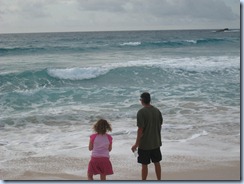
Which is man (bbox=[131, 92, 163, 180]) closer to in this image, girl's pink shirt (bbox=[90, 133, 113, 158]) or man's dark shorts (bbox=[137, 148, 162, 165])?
man's dark shorts (bbox=[137, 148, 162, 165])

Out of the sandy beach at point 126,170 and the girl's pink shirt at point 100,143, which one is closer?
the girl's pink shirt at point 100,143

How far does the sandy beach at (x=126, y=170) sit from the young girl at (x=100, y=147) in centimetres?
53

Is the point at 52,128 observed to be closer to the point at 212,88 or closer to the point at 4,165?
the point at 4,165

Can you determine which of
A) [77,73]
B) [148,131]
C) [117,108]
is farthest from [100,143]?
[77,73]

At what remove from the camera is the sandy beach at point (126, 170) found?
4402 millimetres

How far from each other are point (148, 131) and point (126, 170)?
1.05 m

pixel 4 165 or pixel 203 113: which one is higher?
pixel 203 113

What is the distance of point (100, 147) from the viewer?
3.76 meters

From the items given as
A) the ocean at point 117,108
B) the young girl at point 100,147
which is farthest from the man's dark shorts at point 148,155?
the ocean at point 117,108

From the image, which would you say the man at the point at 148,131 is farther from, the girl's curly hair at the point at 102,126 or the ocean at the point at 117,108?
the ocean at the point at 117,108

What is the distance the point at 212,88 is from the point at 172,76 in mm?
3242

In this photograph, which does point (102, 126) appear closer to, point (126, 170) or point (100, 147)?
point (100, 147)

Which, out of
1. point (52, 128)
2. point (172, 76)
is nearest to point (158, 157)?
point (52, 128)

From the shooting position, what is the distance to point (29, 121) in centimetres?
756
